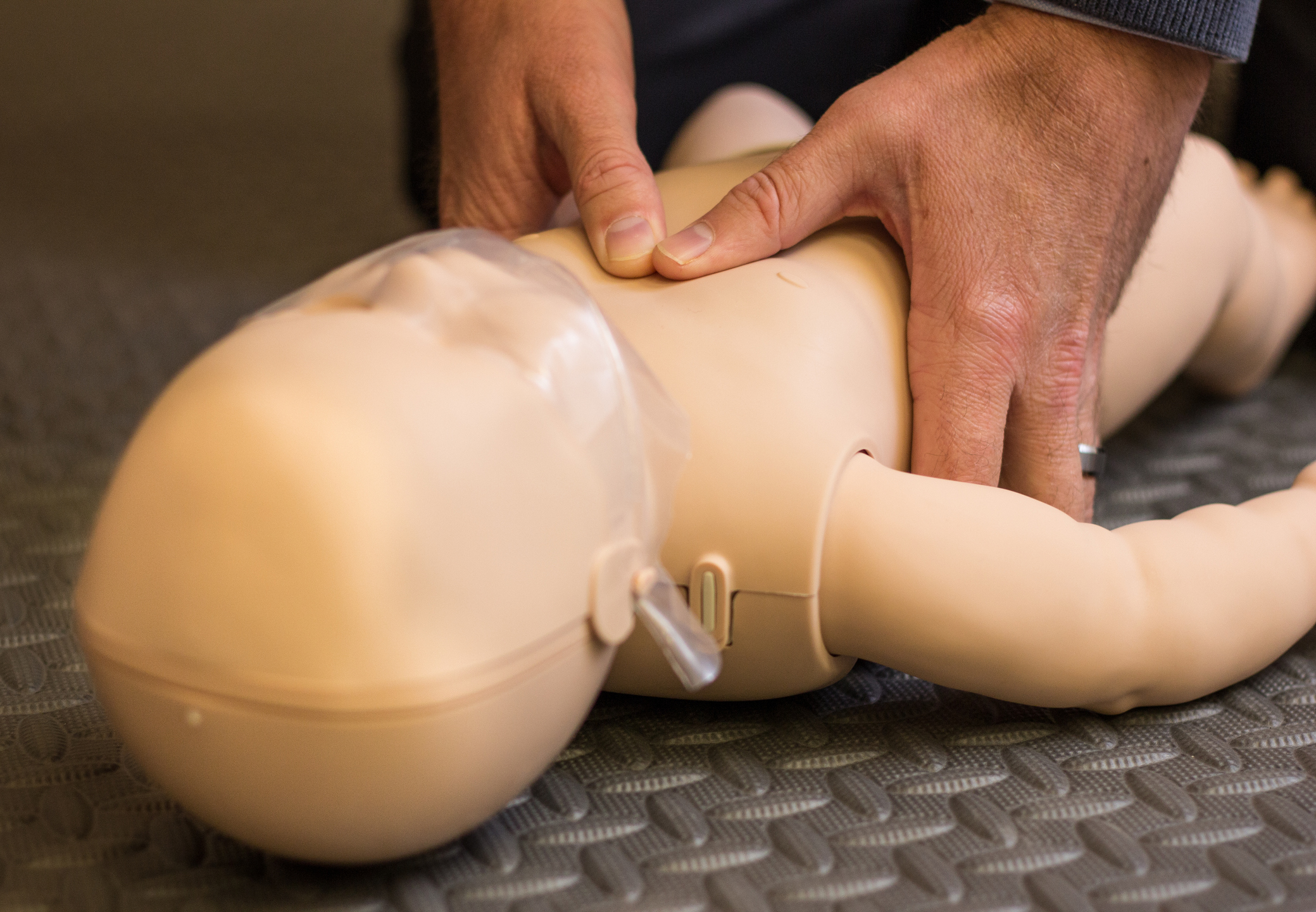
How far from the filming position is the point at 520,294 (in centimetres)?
44

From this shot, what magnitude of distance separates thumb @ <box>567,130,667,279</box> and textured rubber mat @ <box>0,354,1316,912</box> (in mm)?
215

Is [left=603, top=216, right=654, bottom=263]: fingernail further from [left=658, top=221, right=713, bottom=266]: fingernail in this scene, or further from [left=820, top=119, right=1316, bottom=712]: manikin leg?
[left=820, top=119, right=1316, bottom=712]: manikin leg

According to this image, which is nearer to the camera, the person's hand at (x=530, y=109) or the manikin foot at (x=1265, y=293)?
the person's hand at (x=530, y=109)

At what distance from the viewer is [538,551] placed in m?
0.40

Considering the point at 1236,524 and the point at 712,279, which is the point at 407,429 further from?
the point at 1236,524

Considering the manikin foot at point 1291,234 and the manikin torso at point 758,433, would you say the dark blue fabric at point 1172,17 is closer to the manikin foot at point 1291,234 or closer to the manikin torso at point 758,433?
the manikin torso at point 758,433

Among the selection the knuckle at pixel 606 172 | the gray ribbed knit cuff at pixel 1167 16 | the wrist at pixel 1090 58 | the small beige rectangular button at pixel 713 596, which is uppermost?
the gray ribbed knit cuff at pixel 1167 16

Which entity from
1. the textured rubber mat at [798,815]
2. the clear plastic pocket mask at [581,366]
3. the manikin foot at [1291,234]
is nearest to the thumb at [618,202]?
the clear plastic pocket mask at [581,366]

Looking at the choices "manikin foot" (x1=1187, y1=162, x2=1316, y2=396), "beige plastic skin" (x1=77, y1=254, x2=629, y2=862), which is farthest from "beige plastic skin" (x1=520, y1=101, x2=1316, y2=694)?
"manikin foot" (x1=1187, y1=162, x2=1316, y2=396)

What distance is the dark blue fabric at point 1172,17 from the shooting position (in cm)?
63

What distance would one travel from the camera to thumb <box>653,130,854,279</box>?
0.58 m

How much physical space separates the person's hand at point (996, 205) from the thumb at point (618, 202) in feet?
0.05

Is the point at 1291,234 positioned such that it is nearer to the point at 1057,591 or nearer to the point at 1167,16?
the point at 1167,16

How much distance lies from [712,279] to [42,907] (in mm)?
376
